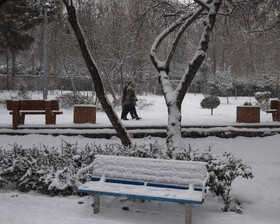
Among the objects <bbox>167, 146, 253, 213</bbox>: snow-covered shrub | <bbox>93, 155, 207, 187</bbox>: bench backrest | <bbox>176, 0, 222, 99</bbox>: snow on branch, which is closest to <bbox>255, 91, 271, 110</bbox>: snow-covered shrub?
<bbox>176, 0, 222, 99</bbox>: snow on branch

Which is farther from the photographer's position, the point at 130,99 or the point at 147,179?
the point at 130,99

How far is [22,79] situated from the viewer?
3512 cm

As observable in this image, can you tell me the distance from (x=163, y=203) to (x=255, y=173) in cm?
291

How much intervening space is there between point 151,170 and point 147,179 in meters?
0.14

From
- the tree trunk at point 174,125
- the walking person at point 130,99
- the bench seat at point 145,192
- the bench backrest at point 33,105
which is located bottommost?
the bench seat at point 145,192

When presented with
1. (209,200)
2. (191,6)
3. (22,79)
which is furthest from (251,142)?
(22,79)

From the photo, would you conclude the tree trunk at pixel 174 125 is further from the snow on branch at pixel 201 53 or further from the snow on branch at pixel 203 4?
the snow on branch at pixel 203 4

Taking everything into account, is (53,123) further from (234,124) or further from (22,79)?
A: (22,79)

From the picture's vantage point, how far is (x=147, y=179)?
204 inches

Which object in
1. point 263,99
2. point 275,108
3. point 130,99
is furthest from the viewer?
point 263,99

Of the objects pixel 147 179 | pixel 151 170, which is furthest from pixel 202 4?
pixel 147 179

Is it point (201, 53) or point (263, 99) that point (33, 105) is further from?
point (263, 99)

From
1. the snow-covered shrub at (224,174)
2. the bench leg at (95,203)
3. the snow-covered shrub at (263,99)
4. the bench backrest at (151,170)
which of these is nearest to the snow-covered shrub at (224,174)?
the snow-covered shrub at (224,174)

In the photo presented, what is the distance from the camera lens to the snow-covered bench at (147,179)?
480cm
